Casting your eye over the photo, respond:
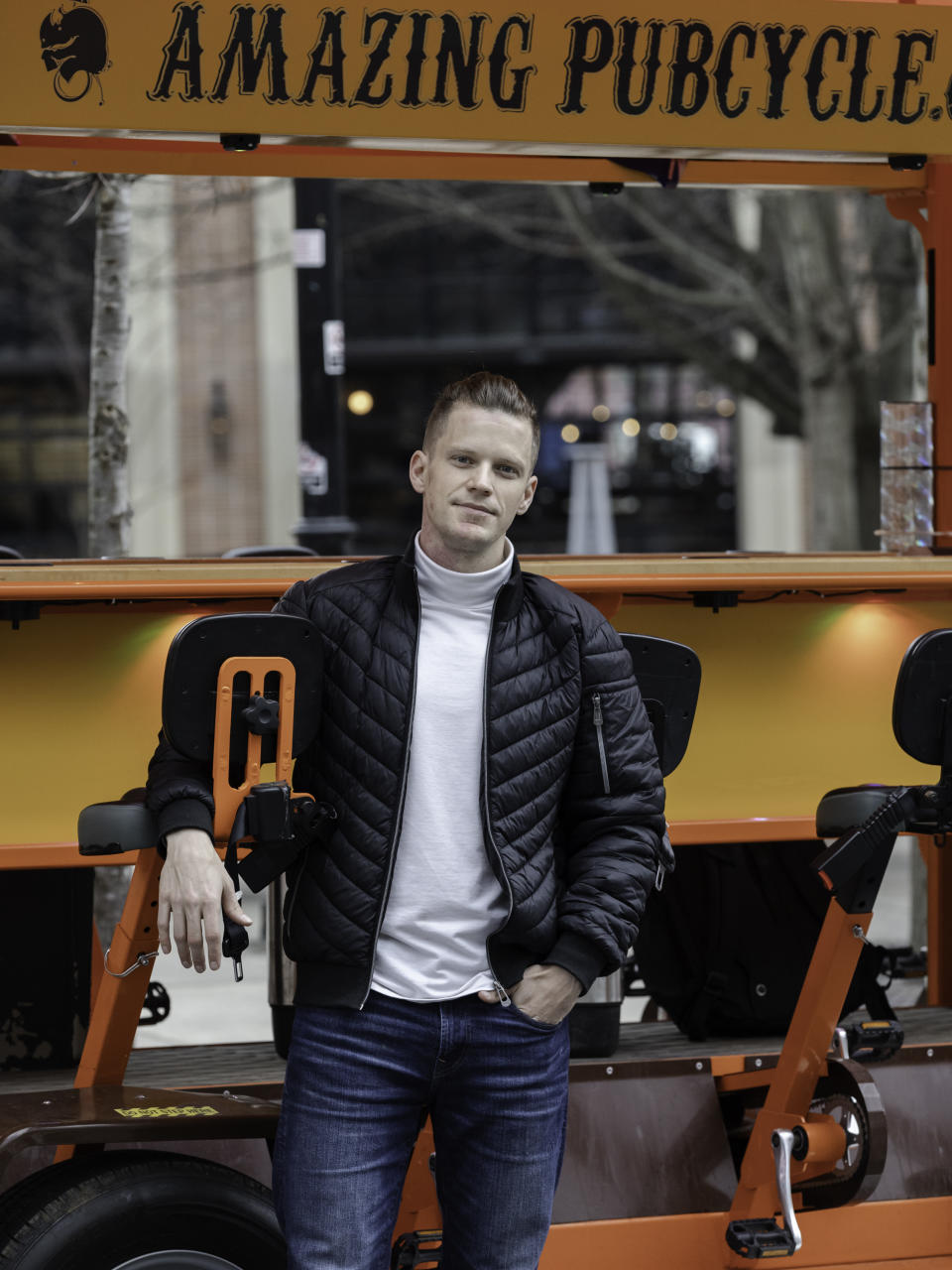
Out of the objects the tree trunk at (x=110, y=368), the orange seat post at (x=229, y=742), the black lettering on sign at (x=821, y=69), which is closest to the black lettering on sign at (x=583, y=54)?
the black lettering on sign at (x=821, y=69)

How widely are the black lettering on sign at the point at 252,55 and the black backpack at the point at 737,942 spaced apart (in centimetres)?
225

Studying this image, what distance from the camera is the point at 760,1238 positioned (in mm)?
3816

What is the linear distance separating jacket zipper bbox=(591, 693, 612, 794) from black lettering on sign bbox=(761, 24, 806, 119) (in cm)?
204

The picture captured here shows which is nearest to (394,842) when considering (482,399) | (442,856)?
(442,856)

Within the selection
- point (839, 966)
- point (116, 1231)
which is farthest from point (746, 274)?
point (116, 1231)

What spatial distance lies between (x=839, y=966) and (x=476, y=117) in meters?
2.15

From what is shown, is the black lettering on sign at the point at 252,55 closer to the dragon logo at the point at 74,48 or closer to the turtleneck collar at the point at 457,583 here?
the dragon logo at the point at 74,48

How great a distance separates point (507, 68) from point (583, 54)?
0.61 feet

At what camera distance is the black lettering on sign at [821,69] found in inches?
165

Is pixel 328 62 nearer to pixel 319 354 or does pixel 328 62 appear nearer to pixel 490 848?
pixel 490 848

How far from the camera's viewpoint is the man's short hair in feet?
9.32

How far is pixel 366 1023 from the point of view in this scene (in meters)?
2.70

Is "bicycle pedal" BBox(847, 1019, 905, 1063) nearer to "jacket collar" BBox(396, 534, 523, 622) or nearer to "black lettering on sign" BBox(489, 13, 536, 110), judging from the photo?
"jacket collar" BBox(396, 534, 523, 622)

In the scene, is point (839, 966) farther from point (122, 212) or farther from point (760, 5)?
point (122, 212)
